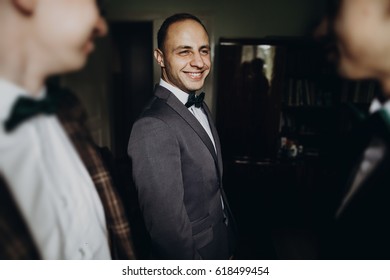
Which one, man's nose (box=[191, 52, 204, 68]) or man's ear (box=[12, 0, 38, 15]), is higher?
man's ear (box=[12, 0, 38, 15])

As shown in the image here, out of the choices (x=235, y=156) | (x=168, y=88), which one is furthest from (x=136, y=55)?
(x=168, y=88)

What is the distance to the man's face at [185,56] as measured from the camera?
0.85m

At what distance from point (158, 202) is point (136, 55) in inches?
106

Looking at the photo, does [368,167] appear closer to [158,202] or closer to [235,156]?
[158,202]

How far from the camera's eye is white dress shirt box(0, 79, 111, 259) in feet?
1.40

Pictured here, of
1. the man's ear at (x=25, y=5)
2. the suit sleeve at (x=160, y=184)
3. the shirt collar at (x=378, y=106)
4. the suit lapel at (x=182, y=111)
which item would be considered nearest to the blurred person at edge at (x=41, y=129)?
the man's ear at (x=25, y=5)

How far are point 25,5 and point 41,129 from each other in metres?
0.19

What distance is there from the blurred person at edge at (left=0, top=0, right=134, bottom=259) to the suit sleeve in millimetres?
305

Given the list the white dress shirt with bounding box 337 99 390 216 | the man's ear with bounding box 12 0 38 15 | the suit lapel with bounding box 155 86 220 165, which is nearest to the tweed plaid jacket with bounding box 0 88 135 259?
the man's ear with bounding box 12 0 38 15

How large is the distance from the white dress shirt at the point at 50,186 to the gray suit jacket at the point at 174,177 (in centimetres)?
27

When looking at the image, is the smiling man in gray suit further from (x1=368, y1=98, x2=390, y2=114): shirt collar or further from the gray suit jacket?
(x1=368, y1=98, x2=390, y2=114): shirt collar

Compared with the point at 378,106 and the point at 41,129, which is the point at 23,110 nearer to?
the point at 41,129

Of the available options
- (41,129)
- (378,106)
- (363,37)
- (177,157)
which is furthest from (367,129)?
(41,129)

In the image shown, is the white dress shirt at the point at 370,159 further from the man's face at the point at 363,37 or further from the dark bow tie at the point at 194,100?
the dark bow tie at the point at 194,100
